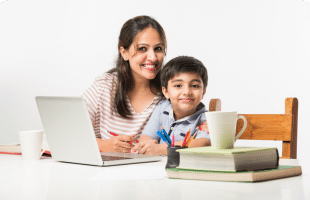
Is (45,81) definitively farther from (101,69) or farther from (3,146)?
(3,146)

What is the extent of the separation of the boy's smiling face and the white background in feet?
5.67

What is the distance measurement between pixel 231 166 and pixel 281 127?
0.77 m

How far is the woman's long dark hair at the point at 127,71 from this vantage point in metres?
1.81

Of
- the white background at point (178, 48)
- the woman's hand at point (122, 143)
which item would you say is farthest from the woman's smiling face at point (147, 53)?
the white background at point (178, 48)

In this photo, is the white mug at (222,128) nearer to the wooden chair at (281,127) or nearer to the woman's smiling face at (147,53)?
the wooden chair at (281,127)

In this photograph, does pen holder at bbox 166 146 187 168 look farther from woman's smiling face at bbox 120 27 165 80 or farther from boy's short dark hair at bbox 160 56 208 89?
woman's smiling face at bbox 120 27 165 80

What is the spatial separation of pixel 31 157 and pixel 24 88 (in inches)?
90.3

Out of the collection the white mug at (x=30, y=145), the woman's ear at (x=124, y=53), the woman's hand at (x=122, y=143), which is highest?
the woman's ear at (x=124, y=53)

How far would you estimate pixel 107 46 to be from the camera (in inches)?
138

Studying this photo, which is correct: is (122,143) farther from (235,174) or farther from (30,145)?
(235,174)

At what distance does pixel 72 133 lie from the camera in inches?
43.1

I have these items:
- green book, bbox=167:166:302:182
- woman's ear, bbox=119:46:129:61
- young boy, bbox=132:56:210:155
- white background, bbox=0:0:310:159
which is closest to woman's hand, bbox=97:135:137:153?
young boy, bbox=132:56:210:155

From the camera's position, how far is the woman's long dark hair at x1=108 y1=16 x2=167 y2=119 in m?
1.81

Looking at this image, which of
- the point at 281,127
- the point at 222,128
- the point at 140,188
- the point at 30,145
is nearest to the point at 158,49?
the point at 281,127
